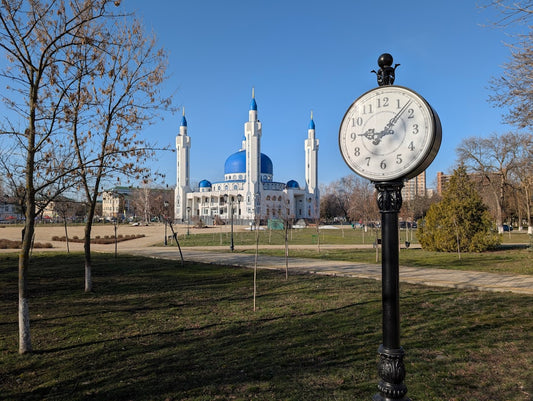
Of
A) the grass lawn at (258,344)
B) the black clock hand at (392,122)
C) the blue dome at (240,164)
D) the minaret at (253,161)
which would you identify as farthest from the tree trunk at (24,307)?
the blue dome at (240,164)

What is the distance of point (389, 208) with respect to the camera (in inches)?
95.5

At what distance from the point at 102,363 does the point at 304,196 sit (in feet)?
301

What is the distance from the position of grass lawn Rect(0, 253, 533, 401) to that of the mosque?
71745mm

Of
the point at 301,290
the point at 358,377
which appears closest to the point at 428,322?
the point at 358,377

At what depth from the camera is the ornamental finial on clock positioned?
2592mm

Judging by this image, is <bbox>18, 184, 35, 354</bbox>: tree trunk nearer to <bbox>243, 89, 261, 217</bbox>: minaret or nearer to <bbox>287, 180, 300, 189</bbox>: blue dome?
<bbox>243, 89, 261, 217</bbox>: minaret

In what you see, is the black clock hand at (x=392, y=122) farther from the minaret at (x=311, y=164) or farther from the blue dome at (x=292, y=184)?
the blue dome at (x=292, y=184)

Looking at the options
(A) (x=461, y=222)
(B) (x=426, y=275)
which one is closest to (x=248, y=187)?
(A) (x=461, y=222)

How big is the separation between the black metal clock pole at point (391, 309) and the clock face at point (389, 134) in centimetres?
15

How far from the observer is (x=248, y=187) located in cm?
8525

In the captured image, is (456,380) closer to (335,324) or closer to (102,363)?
(335,324)

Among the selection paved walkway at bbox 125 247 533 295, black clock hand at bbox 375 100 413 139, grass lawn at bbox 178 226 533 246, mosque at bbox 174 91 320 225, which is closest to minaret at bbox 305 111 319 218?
mosque at bbox 174 91 320 225

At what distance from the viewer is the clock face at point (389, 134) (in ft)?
7.88

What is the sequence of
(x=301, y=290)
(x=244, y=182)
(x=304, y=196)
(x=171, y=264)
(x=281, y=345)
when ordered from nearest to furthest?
(x=281, y=345) → (x=301, y=290) → (x=171, y=264) → (x=244, y=182) → (x=304, y=196)
